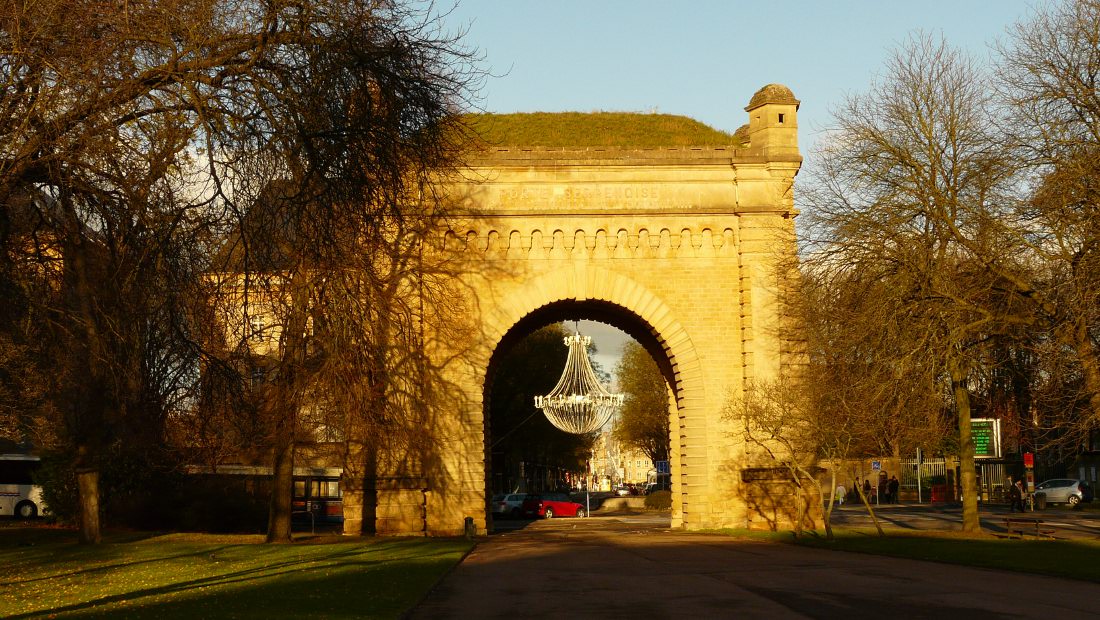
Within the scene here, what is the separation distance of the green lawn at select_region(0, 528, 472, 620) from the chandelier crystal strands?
1150 cm

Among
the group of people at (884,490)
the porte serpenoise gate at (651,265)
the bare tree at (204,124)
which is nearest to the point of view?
the bare tree at (204,124)

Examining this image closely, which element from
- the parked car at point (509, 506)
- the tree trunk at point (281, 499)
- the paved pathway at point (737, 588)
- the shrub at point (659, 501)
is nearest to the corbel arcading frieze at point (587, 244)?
the tree trunk at point (281, 499)

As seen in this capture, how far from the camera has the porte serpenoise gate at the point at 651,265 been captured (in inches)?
1179

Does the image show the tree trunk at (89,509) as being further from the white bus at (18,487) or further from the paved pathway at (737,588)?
the white bus at (18,487)

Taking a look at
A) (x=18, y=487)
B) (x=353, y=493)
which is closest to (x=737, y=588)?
(x=353, y=493)

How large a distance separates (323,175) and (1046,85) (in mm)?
16828

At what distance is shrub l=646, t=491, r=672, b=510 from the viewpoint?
180ft

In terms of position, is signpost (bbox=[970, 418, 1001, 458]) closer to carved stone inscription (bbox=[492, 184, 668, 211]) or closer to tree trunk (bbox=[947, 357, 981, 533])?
tree trunk (bbox=[947, 357, 981, 533])

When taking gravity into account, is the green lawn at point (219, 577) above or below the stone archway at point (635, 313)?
below

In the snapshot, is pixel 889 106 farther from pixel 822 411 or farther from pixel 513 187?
pixel 513 187

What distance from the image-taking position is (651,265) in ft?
99.6

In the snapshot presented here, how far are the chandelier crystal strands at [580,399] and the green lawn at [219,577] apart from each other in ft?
37.7

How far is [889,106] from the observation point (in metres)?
26.8

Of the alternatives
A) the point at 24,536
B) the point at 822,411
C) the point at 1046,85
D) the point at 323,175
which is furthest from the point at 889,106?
the point at 24,536
